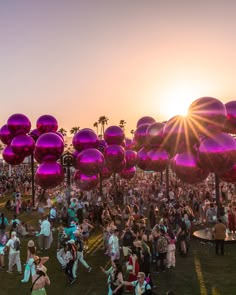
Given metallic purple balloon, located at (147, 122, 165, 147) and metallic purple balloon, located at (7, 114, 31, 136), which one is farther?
metallic purple balloon, located at (7, 114, 31, 136)

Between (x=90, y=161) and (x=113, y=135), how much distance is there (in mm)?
3306

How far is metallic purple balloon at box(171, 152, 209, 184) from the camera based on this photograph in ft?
35.7

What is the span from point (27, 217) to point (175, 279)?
12.7m

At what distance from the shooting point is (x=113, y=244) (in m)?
10.7

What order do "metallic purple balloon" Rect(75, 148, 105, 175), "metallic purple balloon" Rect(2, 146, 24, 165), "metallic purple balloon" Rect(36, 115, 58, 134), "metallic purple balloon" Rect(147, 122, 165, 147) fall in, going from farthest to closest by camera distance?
"metallic purple balloon" Rect(36, 115, 58, 134) → "metallic purple balloon" Rect(2, 146, 24, 165) → "metallic purple balloon" Rect(75, 148, 105, 175) → "metallic purple balloon" Rect(147, 122, 165, 147)

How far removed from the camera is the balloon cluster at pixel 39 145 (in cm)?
1431

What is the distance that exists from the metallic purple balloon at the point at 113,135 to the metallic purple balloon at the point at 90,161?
2.77 m

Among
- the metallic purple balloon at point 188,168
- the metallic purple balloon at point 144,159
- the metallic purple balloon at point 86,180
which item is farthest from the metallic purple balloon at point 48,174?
the metallic purple balloon at point 188,168

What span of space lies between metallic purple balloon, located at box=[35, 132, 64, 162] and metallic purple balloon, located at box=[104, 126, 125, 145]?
3.69 metres

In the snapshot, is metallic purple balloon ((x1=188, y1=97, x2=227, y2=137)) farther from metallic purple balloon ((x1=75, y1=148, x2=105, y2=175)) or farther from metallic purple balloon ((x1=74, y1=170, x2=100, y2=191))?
metallic purple balloon ((x1=74, y1=170, x2=100, y2=191))

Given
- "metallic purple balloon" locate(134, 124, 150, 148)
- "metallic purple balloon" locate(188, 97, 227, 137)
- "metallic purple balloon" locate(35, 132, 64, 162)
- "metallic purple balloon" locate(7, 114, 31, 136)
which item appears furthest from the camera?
"metallic purple balloon" locate(7, 114, 31, 136)

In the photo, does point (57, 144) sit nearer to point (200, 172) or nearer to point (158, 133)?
point (158, 133)

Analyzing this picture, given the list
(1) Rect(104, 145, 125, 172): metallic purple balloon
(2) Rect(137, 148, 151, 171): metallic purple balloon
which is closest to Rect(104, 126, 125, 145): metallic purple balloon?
(1) Rect(104, 145, 125, 172): metallic purple balloon

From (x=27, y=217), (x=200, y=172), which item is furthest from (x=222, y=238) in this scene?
(x=27, y=217)
